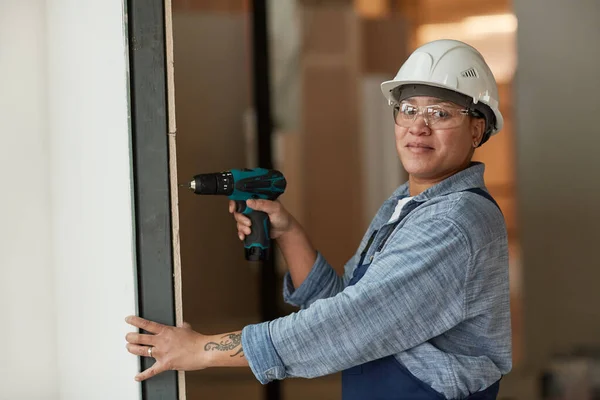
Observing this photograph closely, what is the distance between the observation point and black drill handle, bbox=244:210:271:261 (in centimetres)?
212

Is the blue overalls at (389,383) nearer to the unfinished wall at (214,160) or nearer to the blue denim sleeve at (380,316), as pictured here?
the blue denim sleeve at (380,316)

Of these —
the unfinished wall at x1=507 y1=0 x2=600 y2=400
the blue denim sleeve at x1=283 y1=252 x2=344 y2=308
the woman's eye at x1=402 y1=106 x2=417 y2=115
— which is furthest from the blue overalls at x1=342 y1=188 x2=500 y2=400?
the unfinished wall at x1=507 y1=0 x2=600 y2=400

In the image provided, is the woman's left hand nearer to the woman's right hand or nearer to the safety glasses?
the woman's right hand

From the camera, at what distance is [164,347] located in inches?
68.5

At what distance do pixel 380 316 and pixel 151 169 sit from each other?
631mm

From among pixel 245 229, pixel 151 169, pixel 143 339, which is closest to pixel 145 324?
pixel 143 339

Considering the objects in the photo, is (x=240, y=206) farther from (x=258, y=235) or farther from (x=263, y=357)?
(x=263, y=357)

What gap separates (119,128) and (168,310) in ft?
1.47

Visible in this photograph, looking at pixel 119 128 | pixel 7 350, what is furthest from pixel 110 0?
pixel 7 350

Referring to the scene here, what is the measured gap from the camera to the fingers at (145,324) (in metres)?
1.74

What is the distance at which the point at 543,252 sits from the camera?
538 cm

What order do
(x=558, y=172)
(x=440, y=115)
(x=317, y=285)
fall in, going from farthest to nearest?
(x=558, y=172), (x=317, y=285), (x=440, y=115)

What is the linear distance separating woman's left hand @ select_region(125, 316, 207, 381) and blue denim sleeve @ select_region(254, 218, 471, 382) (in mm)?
125

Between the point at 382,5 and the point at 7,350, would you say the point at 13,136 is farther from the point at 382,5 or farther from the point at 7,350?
the point at 382,5
